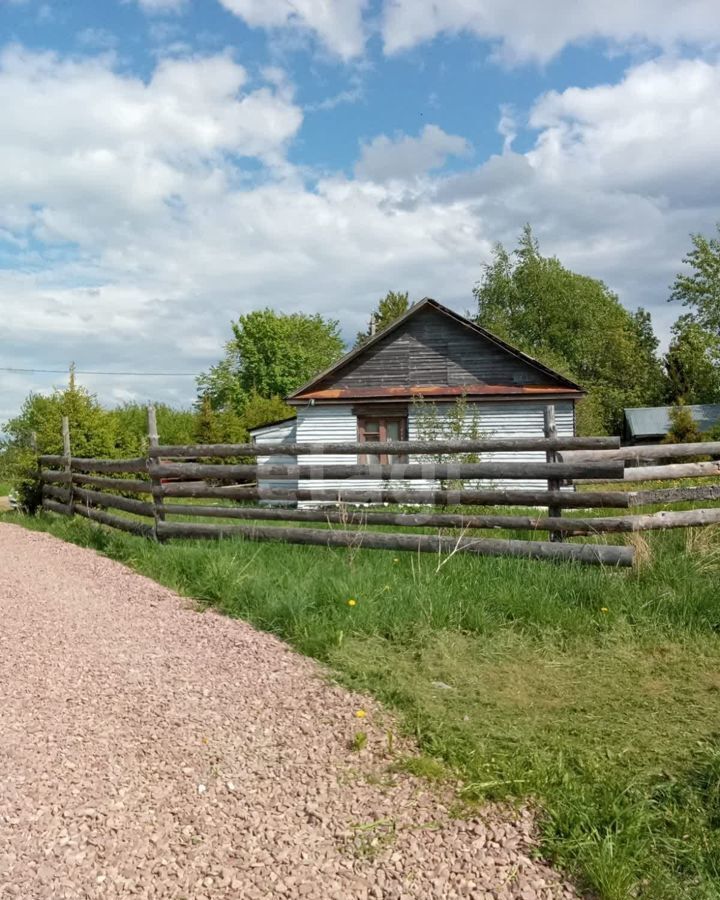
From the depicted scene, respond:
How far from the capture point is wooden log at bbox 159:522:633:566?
6852mm

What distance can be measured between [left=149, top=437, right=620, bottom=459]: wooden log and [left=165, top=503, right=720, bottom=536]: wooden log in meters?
0.69

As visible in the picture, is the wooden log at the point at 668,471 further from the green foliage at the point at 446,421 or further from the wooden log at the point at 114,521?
the green foliage at the point at 446,421

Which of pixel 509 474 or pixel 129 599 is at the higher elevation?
pixel 509 474

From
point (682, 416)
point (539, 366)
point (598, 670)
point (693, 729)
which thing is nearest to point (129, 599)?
point (598, 670)

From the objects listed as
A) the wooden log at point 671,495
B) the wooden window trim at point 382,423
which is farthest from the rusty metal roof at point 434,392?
the wooden log at point 671,495

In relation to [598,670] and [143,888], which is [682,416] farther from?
[143,888]

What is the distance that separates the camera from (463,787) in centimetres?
341

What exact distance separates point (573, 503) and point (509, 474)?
0.81m

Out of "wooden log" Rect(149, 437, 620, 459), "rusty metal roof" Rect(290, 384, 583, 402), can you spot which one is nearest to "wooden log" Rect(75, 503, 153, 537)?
"wooden log" Rect(149, 437, 620, 459)

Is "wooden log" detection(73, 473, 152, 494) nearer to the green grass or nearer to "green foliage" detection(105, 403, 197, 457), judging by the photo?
the green grass

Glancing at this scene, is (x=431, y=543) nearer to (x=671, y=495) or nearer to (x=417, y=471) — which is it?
(x=417, y=471)

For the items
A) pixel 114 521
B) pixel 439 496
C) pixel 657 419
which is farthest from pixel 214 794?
pixel 657 419

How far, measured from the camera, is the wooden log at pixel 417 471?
23.9ft

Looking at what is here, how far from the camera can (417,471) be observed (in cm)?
837
